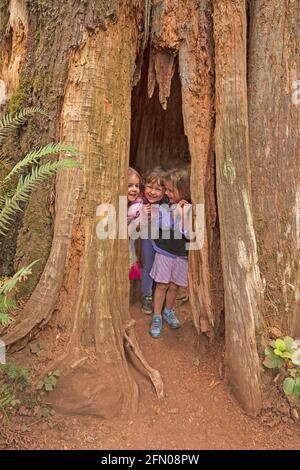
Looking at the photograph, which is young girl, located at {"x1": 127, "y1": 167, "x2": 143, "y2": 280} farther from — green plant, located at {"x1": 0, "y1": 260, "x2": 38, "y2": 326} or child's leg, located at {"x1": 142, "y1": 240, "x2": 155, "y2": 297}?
green plant, located at {"x1": 0, "y1": 260, "x2": 38, "y2": 326}

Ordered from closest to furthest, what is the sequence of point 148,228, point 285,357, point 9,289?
Answer: point 9,289
point 285,357
point 148,228

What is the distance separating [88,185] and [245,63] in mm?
1515

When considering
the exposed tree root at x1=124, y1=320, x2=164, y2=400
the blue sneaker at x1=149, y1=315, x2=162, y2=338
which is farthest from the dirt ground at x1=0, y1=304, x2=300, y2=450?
the blue sneaker at x1=149, y1=315, x2=162, y2=338

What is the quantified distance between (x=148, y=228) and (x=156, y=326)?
99 centimetres

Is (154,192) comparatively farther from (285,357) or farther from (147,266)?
(285,357)

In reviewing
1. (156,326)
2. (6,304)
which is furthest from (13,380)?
(156,326)

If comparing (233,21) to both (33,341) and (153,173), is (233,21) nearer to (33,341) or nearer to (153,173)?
(153,173)

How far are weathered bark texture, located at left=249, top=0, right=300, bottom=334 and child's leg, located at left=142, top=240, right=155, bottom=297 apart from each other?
137 cm

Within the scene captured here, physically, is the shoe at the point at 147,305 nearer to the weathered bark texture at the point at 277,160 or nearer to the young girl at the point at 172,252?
the young girl at the point at 172,252

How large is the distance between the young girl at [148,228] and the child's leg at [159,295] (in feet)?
0.50

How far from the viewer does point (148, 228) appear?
4.41 meters
